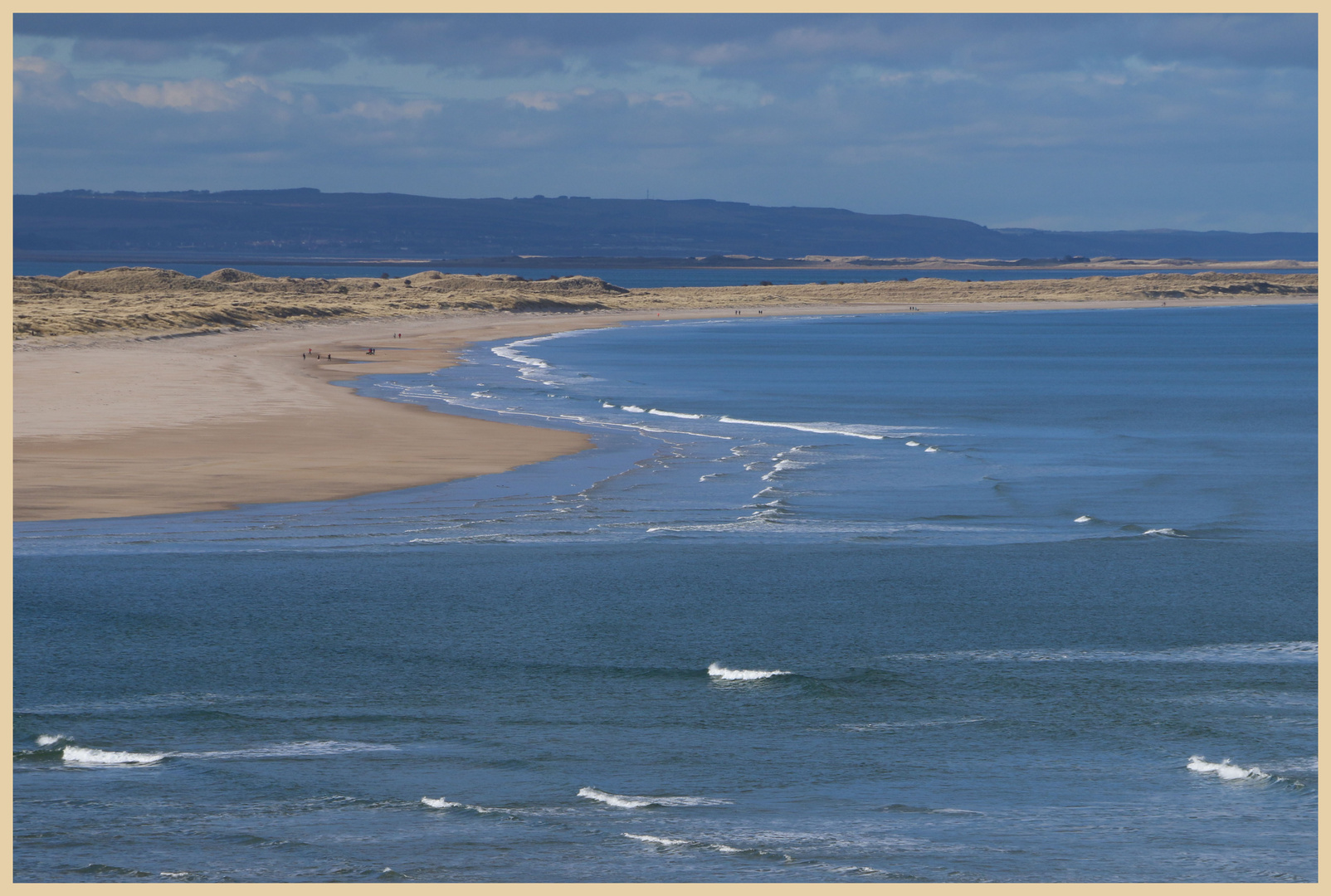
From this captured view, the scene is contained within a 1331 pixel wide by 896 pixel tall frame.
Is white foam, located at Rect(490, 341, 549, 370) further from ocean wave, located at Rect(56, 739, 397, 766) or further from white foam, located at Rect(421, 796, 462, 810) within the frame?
white foam, located at Rect(421, 796, 462, 810)

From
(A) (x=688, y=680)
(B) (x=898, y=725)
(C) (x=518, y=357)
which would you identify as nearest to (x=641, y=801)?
(B) (x=898, y=725)

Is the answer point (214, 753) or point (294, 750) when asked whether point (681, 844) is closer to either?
point (294, 750)

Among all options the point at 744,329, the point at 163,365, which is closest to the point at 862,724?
the point at 163,365

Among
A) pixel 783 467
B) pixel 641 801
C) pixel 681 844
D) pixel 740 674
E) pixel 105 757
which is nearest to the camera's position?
pixel 681 844

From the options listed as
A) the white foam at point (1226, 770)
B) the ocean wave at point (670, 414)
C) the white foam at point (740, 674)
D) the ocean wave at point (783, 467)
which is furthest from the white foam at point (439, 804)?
the ocean wave at point (670, 414)

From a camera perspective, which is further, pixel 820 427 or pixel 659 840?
pixel 820 427

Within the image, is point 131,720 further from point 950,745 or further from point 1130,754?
point 1130,754
